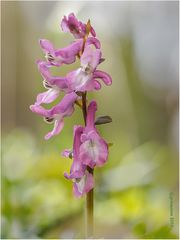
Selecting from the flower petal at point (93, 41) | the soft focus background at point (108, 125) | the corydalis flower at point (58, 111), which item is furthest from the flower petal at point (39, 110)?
the soft focus background at point (108, 125)

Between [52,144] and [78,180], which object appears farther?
[52,144]

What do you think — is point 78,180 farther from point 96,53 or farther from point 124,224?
point 124,224

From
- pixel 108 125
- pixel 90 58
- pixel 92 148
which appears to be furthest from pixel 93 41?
pixel 108 125

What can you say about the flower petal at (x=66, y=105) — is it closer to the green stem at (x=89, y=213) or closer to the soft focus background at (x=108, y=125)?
the green stem at (x=89, y=213)

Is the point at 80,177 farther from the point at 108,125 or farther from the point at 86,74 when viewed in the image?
the point at 108,125

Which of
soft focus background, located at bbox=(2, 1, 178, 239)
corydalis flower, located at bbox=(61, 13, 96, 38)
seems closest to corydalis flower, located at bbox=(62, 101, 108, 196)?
corydalis flower, located at bbox=(61, 13, 96, 38)

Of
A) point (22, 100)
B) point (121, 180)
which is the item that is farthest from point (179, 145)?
point (22, 100)

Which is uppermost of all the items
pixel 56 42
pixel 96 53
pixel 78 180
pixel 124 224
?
pixel 56 42
